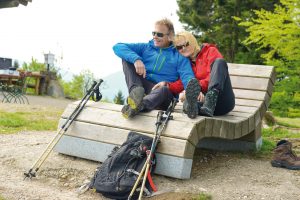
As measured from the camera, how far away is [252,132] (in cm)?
560

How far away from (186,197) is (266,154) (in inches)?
98.3

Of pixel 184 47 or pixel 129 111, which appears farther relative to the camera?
pixel 184 47

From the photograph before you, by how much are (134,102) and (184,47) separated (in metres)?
0.96

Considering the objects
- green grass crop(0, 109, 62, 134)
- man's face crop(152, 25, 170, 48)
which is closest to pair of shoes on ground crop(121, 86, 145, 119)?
man's face crop(152, 25, 170, 48)

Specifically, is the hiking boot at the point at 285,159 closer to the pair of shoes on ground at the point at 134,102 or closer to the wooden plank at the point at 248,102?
the wooden plank at the point at 248,102

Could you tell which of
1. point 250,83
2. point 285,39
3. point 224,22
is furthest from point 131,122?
point 224,22

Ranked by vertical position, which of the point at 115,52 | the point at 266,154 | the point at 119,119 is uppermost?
the point at 115,52

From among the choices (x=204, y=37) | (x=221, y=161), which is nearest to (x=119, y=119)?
(x=221, y=161)

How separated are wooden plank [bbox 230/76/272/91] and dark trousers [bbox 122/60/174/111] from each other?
169cm

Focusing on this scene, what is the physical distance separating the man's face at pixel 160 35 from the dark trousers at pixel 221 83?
677 millimetres

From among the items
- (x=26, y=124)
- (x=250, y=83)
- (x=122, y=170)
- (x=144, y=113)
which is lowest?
(x=26, y=124)

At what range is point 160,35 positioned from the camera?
4.90 m

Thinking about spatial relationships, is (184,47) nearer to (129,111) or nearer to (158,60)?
(158,60)

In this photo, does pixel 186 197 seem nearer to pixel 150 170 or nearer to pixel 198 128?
pixel 150 170
